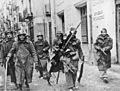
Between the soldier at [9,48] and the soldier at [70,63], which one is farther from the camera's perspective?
the soldier at [9,48]

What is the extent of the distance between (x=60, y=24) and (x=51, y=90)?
14.4 metres

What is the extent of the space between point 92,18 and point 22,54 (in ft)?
22.2

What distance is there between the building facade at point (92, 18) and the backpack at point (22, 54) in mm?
5324

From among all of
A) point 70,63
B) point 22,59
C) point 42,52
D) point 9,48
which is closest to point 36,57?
point 22,59

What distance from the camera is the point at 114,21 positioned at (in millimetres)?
11641

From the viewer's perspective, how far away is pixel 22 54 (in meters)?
7.36

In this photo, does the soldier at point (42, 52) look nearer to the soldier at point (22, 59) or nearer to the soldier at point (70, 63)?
the soldier at point (22, 59)

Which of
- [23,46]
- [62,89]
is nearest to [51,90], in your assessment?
[62,89]

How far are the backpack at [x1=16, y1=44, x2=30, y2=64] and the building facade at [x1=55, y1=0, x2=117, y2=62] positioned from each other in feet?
17.5

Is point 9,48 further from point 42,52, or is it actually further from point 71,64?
point 71,64

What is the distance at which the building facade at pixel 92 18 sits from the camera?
38.2 feet

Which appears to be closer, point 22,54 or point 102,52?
point 22,54

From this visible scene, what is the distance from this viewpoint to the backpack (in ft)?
24.1

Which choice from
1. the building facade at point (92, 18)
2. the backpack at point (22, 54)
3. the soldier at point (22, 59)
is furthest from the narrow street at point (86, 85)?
the building facade at point (92, 18)
